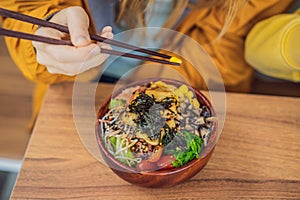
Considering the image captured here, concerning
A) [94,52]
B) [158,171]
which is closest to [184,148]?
[158,171]

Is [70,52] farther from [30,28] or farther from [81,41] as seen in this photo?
[30,28]

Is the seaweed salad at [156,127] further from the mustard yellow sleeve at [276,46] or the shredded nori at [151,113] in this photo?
the mustard yellow sleeve at [276,46]

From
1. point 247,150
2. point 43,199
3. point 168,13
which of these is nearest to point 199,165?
point 247,150

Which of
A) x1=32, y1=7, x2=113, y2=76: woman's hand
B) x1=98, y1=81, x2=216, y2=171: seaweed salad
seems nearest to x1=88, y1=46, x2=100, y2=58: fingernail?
x1=32, y1=7, x2=113, y2=76: woman's hand

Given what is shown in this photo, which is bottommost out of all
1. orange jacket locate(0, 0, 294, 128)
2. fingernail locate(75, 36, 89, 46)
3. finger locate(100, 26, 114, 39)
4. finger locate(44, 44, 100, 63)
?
orange jacket locate(0, 0, 294, 128)

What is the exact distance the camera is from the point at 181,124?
770 millimetres

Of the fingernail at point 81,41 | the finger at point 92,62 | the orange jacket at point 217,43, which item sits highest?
the fingernail at point 81,41

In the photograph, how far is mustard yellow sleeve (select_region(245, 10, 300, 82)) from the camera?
1003 mm

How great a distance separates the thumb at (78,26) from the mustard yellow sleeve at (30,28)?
0.13 m

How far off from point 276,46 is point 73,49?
20.5 inches

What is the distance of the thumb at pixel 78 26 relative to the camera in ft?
2.41

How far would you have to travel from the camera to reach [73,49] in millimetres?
758

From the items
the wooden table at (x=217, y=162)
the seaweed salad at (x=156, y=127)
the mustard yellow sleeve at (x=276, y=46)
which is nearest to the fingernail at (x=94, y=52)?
the seaweed salad at (x=156, y=127)

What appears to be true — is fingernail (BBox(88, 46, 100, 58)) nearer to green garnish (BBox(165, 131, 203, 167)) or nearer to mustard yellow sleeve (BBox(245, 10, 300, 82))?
green garnish (BBox(165, 131, 203, 167))
